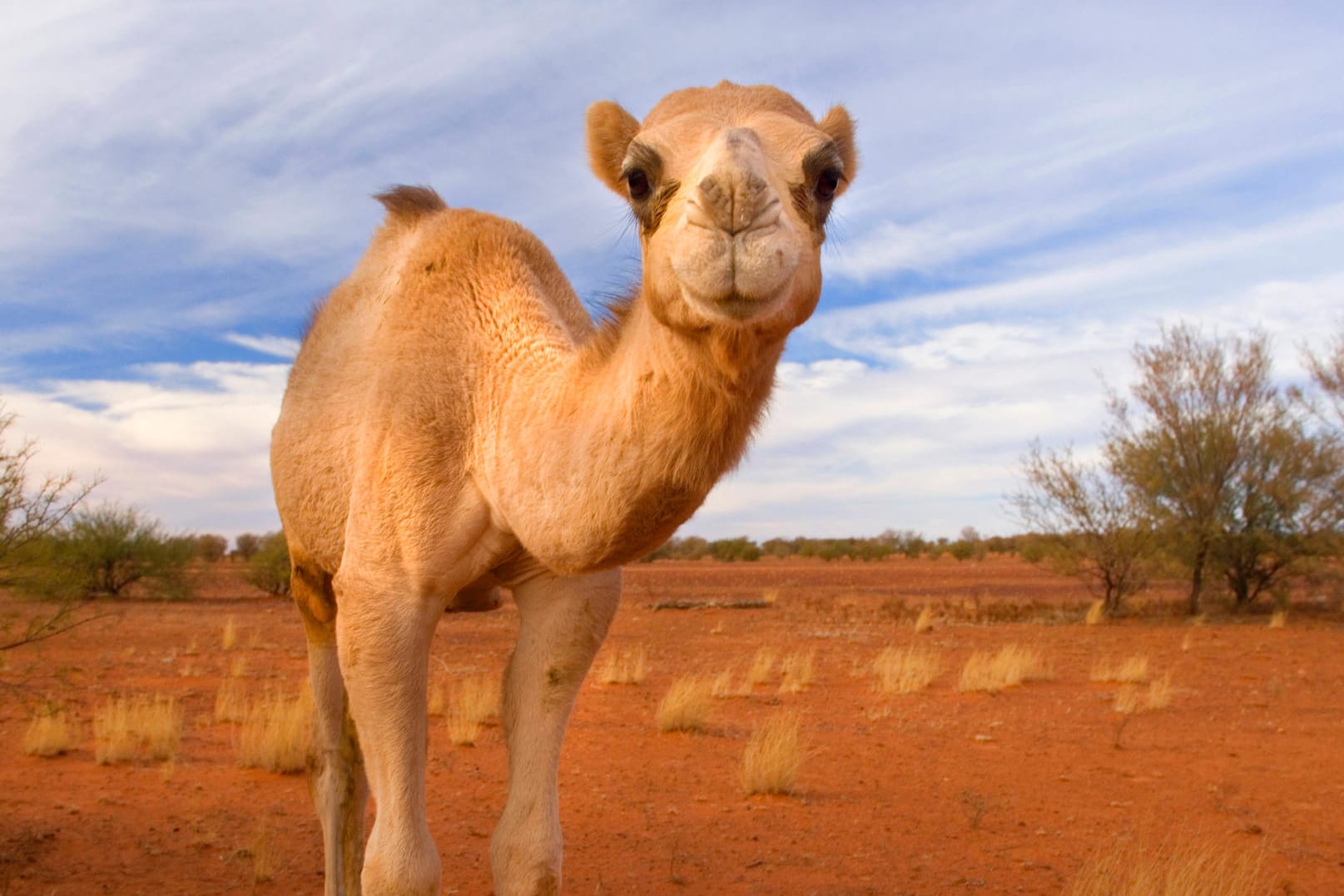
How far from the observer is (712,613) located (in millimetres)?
26125

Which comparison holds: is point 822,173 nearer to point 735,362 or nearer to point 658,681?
point 735,362

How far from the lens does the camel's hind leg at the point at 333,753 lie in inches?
215

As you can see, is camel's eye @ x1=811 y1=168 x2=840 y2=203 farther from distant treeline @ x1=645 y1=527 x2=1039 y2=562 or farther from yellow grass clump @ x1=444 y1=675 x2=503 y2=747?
distant treeline @ x1=645 y1=527 x2=1039 y2=562

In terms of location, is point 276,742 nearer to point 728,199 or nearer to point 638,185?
point 638,185

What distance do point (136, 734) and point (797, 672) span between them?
28.4 ft

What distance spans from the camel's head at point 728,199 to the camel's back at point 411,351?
3.67 feet

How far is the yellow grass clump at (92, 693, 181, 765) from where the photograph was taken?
9.43 m

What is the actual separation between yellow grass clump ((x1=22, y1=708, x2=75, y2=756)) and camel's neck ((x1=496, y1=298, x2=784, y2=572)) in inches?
314

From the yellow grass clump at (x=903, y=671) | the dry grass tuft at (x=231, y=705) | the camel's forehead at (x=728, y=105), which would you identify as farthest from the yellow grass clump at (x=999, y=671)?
the camel's forehead at (x=728, y=105)

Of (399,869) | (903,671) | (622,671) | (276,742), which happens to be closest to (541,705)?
(399,869)

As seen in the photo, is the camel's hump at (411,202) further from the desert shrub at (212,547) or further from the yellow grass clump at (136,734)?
the desert shrub at (212,547)

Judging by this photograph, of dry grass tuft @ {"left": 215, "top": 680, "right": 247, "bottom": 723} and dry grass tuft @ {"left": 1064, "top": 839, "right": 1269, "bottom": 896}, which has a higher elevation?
dry grass tuft @ {"left": 215, "top": 680, "right": 247, "bottom": 723}

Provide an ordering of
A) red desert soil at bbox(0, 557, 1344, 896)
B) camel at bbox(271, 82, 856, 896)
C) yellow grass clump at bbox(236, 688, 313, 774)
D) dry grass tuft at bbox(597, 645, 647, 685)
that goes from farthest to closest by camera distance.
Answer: dry grass tuft at bbox(597, 645, 647, 685), yellow grass clump at bbox(236, 688, 313, 774), red desert soil at bbox(0, 557, 1344, 896), camel at bbox(271, 82, 856, 896)

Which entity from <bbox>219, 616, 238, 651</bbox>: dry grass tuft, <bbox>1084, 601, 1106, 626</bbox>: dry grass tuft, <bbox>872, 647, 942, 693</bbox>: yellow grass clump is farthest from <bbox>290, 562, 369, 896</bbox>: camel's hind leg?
<bbox>1084, 601, 1106, 626</bbox>: dry grass tuft
